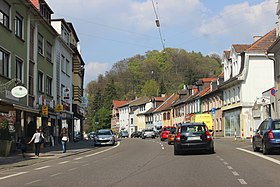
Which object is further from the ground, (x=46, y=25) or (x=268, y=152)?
(x=46, y=25)

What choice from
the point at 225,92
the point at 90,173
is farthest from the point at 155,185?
the point at 225,92

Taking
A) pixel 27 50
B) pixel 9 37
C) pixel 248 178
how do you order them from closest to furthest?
pixel 248 178 → pixel 9 37 → pixel 27 50

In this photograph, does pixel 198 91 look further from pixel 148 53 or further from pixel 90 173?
pixel 90 173

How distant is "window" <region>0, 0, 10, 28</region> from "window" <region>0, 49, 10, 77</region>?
1660 mm

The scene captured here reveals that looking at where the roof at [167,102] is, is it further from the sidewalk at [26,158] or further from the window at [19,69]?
the window at [19,69]

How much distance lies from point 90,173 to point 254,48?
3762cm

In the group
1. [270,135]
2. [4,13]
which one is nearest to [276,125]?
[270,135]

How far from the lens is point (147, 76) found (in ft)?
286

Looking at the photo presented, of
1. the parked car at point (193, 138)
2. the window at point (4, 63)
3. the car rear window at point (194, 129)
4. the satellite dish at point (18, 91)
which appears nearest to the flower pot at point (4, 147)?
the satellite dish at point (18, 91)

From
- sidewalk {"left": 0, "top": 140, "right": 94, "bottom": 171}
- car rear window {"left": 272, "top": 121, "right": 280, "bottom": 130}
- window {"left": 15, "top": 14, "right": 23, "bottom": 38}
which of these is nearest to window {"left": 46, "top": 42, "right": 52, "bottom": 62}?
window {"left": 15, "top": 14, "right": 23, "bottom": 38}

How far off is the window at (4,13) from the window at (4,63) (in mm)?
1660

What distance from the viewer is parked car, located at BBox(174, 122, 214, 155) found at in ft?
67.9

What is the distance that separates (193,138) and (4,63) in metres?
11.7

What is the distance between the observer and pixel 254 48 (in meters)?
48.2
